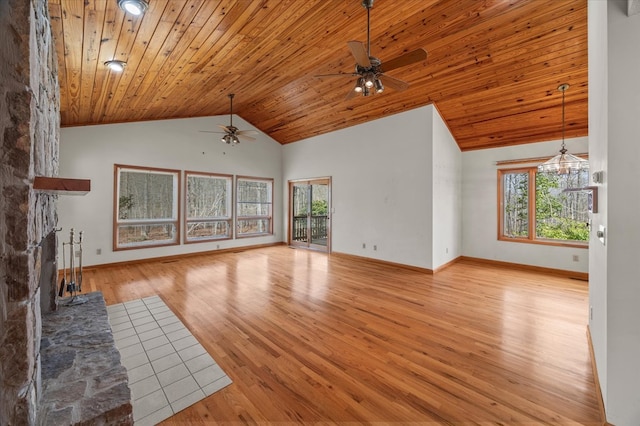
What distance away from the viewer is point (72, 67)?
2.95m

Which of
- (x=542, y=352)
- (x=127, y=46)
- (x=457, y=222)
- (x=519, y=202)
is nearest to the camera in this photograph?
(x=542, y=352)

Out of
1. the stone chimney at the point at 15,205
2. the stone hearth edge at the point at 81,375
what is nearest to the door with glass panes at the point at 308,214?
the stone hearth edge at the point at 81,375

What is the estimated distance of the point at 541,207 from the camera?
18.2ft

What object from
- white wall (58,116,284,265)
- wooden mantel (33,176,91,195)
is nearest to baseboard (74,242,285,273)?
white wall (58,116,284,265)

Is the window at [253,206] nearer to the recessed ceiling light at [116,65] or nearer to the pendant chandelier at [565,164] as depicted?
the recessed ceiling light at [116,65]

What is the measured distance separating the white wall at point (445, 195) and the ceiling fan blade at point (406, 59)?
264cm

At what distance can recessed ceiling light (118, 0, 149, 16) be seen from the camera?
2.06m

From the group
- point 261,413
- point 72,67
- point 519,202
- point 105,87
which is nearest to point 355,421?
point 261,413

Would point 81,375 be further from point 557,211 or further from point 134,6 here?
point 557,211

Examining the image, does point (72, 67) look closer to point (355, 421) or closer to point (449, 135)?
point (355, 421)

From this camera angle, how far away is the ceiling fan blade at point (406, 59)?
262 cm

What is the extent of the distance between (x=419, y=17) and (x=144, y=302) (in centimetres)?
502

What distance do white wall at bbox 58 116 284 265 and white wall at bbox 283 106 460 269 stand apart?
9.01ft

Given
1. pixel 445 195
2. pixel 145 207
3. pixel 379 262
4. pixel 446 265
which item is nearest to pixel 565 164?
pixel 445 195
